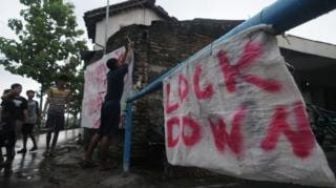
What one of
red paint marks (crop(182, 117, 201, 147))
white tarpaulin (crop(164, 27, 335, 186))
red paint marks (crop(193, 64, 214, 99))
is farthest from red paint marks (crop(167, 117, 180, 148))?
red paint marks (crop(193, 64, 214, 99))

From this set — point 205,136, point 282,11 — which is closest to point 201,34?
point 205,136

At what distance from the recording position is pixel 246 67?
2488 millimetres

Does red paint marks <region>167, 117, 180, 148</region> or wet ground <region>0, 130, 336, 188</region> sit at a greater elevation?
red paint marks <region>167, 117, 180, 148</region>

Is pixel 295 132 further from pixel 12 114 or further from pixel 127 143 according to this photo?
pixel 12 114

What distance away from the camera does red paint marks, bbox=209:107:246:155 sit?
99.7 inches

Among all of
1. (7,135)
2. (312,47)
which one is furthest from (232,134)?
(312,47)

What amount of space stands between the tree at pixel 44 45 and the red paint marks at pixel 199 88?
60.6 ft

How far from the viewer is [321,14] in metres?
2.16

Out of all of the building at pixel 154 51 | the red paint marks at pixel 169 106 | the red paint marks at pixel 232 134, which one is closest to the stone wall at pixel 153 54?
the building at pixel 154 51

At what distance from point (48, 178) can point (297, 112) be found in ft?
15.4

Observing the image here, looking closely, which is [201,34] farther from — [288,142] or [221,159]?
[288,142]

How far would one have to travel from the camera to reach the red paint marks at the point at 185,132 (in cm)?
320

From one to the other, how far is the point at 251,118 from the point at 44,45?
20.6 metres

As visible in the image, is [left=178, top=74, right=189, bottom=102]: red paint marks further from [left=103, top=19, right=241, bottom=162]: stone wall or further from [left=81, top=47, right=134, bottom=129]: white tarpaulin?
[left=81, top=47, right=134, bottom=129]: white tarpaulin
